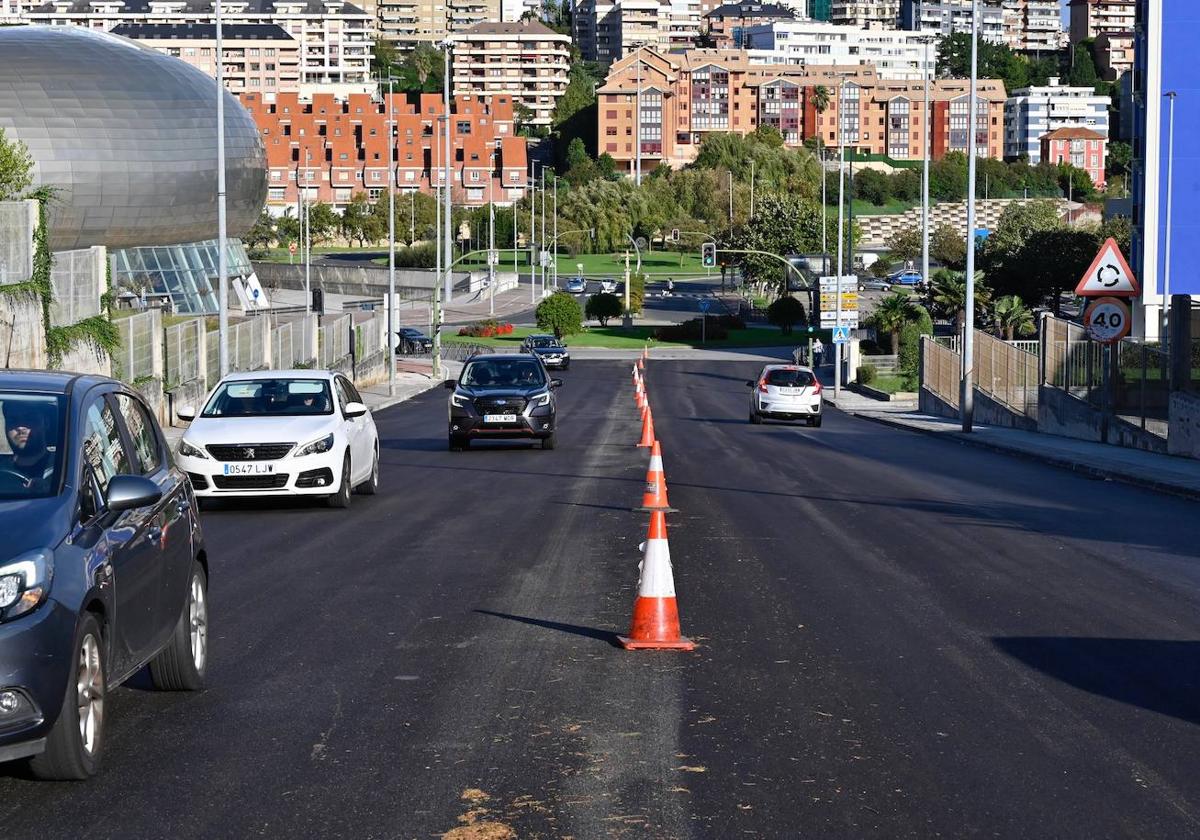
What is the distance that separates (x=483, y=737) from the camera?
25.7ft

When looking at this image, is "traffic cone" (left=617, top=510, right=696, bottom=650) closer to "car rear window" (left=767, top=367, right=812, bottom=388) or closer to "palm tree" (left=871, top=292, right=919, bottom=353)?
"car rear window" (left=767, top=367, right=812, bottom=388)

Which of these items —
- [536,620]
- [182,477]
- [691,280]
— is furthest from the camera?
[691,280]

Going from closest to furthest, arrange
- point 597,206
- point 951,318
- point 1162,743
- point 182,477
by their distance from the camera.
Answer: point 1162,743
point 182,477
point 951,318
point 597,206

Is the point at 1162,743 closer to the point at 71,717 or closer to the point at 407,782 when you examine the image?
the point at 407,782

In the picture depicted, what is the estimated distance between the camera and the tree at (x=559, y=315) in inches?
4080

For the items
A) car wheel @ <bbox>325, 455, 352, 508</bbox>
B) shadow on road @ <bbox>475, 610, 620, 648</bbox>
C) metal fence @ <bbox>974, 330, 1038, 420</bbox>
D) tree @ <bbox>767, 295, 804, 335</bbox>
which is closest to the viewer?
shadow on road @ <bbox>475, 610, 620, 648</bbox>

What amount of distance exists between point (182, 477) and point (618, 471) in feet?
51.4

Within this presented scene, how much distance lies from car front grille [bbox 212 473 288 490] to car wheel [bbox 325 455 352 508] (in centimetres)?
62

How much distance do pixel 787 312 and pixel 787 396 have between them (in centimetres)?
6869

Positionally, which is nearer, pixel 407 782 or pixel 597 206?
pixel 407 782

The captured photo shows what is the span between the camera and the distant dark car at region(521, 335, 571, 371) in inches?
3012

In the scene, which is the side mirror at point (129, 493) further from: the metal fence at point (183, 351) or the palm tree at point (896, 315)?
the palm tree at point (896, 315)

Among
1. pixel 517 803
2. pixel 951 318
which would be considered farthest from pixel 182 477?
pixel 951 318

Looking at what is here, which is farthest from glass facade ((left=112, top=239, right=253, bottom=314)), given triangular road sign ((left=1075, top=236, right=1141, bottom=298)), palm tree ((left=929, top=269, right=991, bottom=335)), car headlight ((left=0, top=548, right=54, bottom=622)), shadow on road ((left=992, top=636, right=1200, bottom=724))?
car headlight ((left=0, top=548, right=54, bottom=622))
